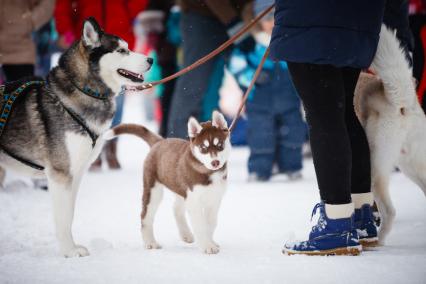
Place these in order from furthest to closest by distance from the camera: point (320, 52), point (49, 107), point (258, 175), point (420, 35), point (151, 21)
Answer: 1. point (151, 21)
2. point (258, 175)
3. point (420, 35)
4. point (49, 107)
5. point (320, 52)

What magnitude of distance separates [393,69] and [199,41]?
3254 mm

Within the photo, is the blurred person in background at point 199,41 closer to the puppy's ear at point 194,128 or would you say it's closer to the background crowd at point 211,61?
the background crowd at point 211,61

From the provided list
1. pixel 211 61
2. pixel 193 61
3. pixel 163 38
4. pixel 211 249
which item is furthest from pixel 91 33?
pixel 163 38

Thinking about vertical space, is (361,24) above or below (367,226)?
above

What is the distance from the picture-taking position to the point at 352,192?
9.68 feet

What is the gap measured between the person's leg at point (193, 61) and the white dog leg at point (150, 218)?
2538 mm

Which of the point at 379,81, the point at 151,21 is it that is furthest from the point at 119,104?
the point at 379,81

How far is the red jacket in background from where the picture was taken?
20.3 feet

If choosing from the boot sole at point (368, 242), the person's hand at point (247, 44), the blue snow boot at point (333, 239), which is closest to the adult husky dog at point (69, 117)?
the blue snow boot at point (333, 239)

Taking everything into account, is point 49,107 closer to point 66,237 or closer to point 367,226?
point 66,237

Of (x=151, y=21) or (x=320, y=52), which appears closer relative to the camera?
(x=320, y=52)

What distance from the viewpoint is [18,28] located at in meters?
5.40

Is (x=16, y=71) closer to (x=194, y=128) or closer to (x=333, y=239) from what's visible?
(x=194, y=128)

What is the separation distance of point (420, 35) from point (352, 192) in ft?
7.75
